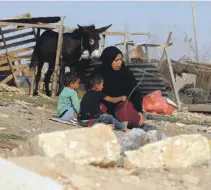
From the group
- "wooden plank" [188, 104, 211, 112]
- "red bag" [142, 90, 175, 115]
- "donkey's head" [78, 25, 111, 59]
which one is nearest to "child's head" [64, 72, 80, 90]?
"red bag" [142, 90, 175, 115]

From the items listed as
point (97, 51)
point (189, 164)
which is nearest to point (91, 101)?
point (189, 164)

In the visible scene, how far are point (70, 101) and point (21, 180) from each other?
4.81 meters

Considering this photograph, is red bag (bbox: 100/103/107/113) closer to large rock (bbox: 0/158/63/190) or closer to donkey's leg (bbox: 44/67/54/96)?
large rock (bbox: 0/158/63/190)

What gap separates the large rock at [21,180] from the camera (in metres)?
3.34

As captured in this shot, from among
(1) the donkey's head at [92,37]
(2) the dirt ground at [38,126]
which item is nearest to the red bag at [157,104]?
(2) the dirt ground at [38,126]

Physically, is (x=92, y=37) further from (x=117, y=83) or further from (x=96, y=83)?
(x=96, y=83)

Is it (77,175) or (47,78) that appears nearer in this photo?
(77,175)

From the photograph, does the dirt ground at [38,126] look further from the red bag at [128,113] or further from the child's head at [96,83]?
the child's head at [96,83]

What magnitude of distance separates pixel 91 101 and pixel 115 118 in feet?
1.42

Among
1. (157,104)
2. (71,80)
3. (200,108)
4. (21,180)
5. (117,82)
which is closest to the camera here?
(21,180)

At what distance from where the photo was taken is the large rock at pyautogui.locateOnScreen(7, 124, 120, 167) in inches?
158

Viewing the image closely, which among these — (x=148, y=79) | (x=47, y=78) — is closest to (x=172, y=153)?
(x=148, y=79)

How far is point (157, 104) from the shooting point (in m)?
11.1

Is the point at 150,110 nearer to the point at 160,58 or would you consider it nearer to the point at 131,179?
the point at 160,58
